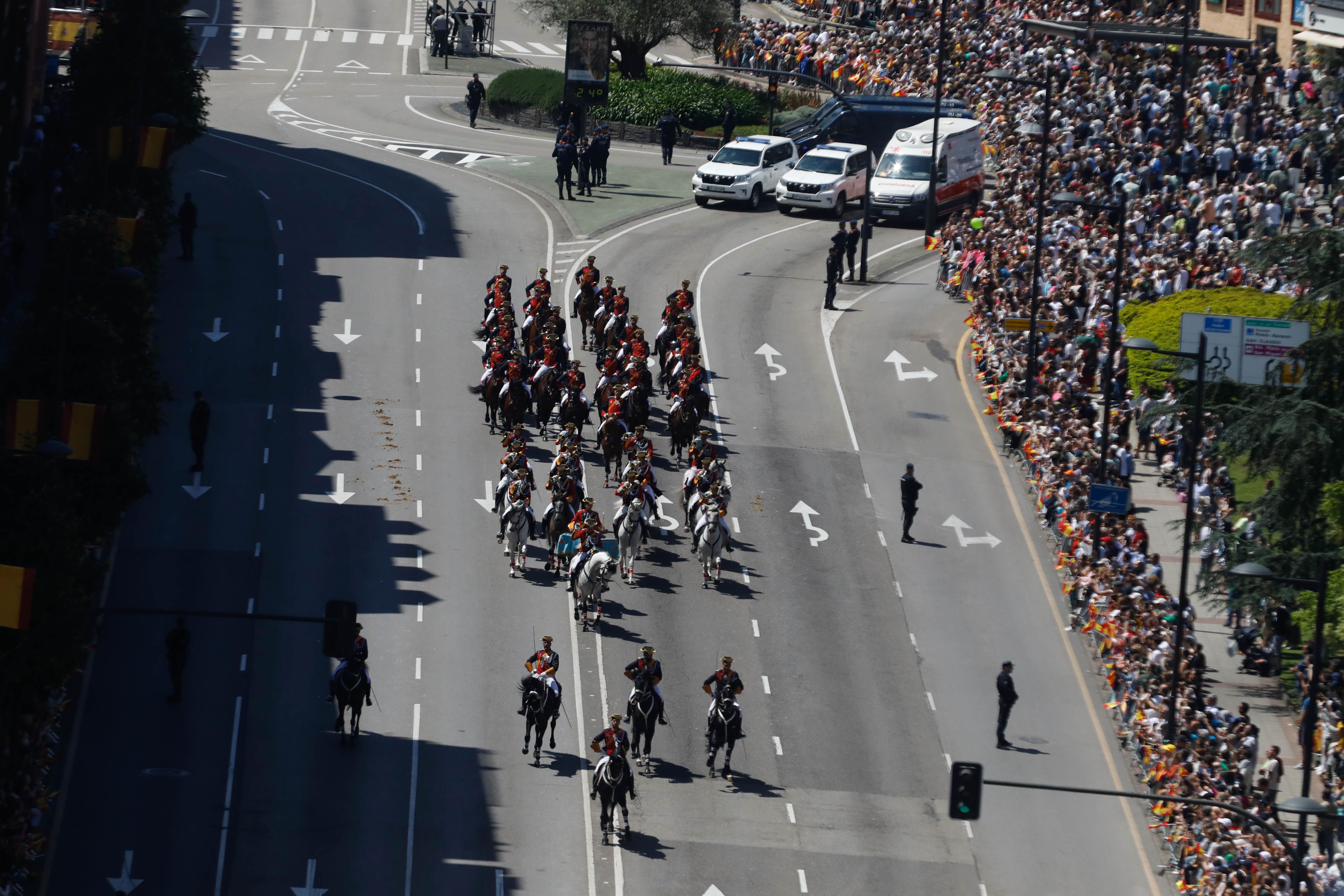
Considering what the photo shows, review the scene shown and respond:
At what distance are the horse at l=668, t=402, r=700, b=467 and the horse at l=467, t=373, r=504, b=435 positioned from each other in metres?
3.66

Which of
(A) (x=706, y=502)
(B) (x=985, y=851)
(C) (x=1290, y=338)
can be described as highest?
(C) (x=1290, y=338)

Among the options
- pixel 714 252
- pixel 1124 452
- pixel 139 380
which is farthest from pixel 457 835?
pixel 714 252

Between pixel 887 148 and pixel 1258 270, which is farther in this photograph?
pixel 887 148

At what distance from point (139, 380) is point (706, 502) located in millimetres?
10647

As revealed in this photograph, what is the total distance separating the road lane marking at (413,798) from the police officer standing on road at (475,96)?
148 feet

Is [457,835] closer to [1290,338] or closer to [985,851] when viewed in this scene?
[985,851]

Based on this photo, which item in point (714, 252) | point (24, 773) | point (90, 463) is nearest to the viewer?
point (24, 773)

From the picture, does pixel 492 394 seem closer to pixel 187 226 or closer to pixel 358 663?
pixel 358 663

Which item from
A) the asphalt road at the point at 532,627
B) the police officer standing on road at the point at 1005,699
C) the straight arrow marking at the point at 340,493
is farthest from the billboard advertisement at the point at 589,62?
the police officer standing on road at the point at 1005,699

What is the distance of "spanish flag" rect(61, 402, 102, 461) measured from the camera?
94.1 feet

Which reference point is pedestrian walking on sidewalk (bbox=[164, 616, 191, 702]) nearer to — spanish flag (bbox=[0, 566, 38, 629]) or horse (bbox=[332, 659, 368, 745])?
horse (bbox=[332, 659, 368, 745])

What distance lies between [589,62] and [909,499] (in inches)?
1219

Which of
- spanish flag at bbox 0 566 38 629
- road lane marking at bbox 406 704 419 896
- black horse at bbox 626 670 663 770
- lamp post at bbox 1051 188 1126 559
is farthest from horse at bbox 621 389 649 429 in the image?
spanish flag at bbox 0 566 38 629

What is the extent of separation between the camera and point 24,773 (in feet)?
93.4
